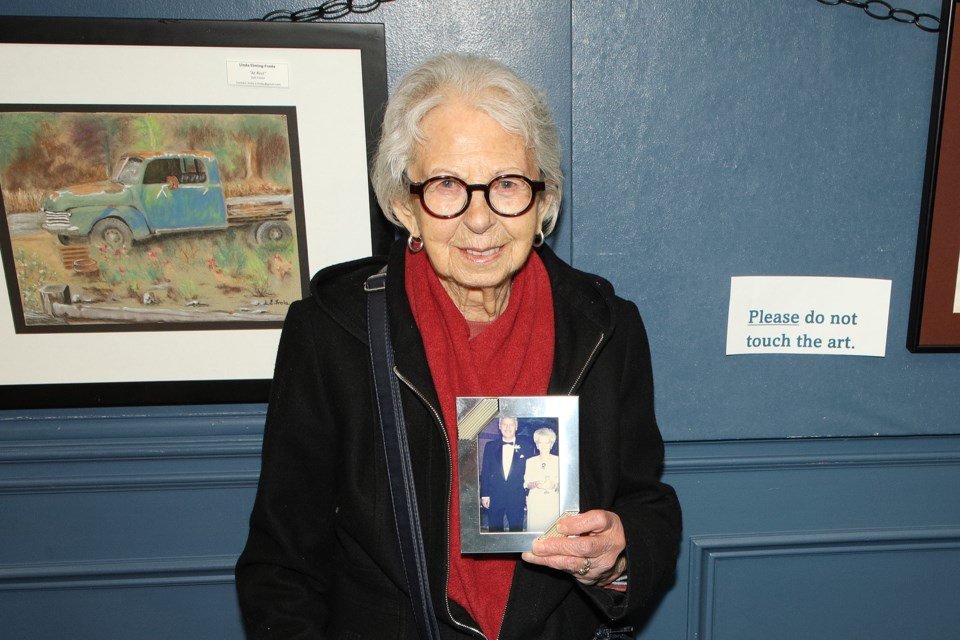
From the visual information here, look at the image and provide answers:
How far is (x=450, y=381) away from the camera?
116cm

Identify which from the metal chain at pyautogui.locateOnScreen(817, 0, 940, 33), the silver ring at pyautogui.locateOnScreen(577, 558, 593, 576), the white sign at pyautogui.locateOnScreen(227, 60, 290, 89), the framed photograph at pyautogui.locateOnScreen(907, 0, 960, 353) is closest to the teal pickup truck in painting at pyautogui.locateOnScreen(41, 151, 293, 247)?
the white sign at pyautogui.locateOnScreen(227, 60, 290, 89)

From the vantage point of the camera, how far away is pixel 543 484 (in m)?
1.04

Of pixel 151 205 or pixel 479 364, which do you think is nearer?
pixel 479 364

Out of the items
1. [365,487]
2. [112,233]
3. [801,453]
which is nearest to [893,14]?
[801,453]

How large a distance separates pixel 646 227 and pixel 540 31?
52 cm

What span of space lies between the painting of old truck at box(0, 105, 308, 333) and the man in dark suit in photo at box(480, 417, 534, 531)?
0.73m

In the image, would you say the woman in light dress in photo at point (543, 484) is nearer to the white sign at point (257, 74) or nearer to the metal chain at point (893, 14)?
the white sign at point (257, 74)

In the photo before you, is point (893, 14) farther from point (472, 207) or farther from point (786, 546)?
point (786, 546)

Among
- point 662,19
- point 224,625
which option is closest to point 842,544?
point 662,19

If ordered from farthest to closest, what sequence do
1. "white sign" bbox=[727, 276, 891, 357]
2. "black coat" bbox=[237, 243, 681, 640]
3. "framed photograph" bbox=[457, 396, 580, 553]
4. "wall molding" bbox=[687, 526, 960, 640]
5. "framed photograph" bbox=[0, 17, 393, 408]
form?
"wall molding" bbox=[687, 526, 960, 640], "white sign" bbox=[727, 276, 891, 357], "framed photograph" bbox=[0, 17, 393, 408], "black coat" bbox=[237, 243, 681, 640], "framed photograph" bbox=[457, 396, 580, 553]

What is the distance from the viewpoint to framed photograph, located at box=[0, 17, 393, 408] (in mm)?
1352

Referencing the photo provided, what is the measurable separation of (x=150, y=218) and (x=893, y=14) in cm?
180

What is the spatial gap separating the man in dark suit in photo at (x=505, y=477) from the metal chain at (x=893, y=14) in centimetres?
127

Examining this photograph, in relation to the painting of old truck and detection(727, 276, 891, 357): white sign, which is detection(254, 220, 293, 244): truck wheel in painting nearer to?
the painting of old truck
